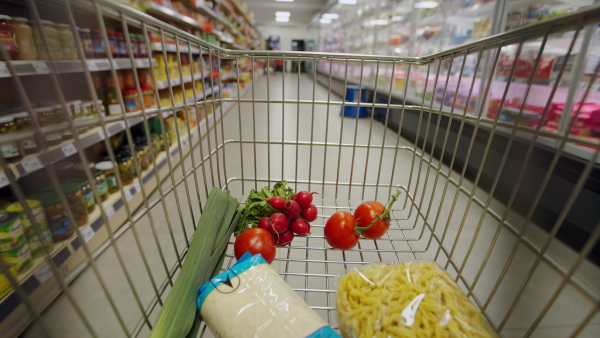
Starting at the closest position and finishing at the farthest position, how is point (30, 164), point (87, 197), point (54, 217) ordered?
point (30, 164) → point (54, 217) → point (87, 197)

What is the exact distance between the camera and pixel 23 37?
47.4 inches

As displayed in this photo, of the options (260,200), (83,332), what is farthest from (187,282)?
(83,332)

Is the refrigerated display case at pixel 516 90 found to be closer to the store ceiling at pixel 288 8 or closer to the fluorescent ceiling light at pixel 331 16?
the fluorescent ceiling light at pixel 331 16

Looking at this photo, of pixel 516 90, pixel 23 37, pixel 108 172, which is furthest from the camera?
pixel 516 90

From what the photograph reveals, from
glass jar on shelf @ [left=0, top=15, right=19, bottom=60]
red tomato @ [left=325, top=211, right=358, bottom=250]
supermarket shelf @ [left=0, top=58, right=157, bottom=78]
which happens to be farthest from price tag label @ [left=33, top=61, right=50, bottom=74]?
red tomato @ [left=325, top=211, right=358, bottom=250]

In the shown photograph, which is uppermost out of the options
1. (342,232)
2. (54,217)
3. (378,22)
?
(378,22)

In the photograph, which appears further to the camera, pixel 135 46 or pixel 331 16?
pixel 331 16

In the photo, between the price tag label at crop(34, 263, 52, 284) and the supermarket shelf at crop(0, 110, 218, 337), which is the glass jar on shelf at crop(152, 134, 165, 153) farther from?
the price tag label at crop(34, 263, 52, 284)

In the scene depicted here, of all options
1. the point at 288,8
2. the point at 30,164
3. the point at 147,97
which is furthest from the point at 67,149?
the point at 288,8

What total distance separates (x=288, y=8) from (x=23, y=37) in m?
15.8

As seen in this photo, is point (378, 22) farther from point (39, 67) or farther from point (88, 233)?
point (88, 233)

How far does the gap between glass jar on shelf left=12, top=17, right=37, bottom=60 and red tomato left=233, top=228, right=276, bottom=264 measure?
3.93 feet

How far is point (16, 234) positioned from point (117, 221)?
62cm

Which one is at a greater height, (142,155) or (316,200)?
(142,155)
